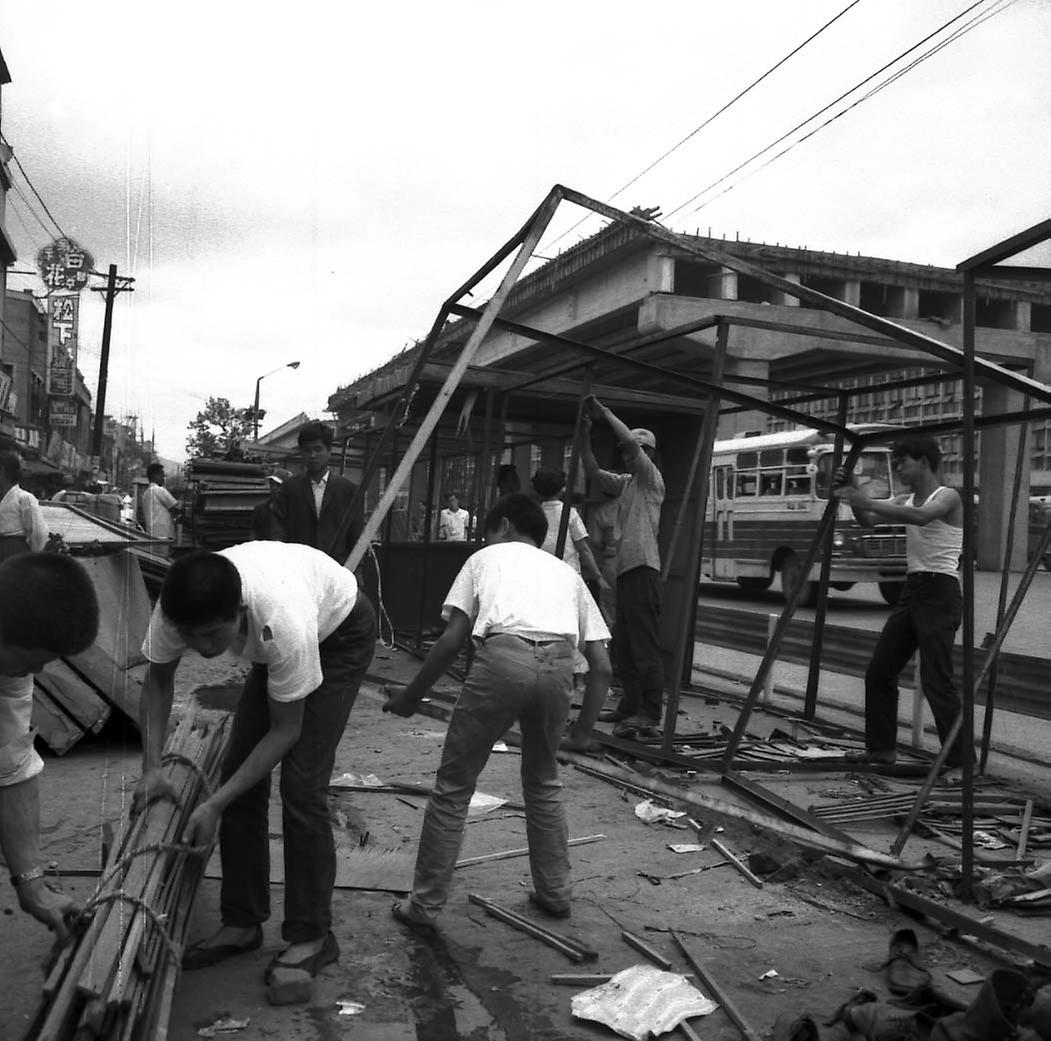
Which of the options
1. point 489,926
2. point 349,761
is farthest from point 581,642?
point 349,761

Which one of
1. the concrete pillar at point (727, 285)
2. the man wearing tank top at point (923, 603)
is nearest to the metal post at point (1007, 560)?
the man wearing tank top at point (923, 603)

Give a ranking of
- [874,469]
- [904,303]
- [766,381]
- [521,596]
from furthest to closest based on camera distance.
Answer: [904,303] < [874,469] < [766,381] < [521,596]

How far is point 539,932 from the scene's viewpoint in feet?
12.2

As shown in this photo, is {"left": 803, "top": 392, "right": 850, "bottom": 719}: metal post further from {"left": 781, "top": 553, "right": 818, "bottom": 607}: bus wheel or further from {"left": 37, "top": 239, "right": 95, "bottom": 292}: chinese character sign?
{"left": 37, "top": 239, "right": 95, "bottom": 292}: chinese character sign

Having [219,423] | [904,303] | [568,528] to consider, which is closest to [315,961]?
[568,528]

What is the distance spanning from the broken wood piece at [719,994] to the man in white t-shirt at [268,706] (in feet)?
4.02

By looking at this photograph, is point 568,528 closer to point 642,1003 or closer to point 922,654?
point 922,654

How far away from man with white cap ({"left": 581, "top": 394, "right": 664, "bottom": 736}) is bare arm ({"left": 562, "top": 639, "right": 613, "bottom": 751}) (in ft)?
9.11

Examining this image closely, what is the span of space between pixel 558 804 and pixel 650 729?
296 cm

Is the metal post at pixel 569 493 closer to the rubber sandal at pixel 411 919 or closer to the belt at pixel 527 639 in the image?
the belt at pixel 527 639

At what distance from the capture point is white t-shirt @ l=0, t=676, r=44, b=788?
2.54m

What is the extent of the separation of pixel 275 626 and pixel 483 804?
268cm

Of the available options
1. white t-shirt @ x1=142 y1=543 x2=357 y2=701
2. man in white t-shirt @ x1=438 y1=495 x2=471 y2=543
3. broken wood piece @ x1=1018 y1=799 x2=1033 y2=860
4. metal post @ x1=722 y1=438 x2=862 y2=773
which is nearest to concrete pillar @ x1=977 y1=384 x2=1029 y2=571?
man in white t-shirt @ x1=438 y1=495 x2=471 y2=543

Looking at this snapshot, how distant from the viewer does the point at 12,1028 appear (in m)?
2.90
